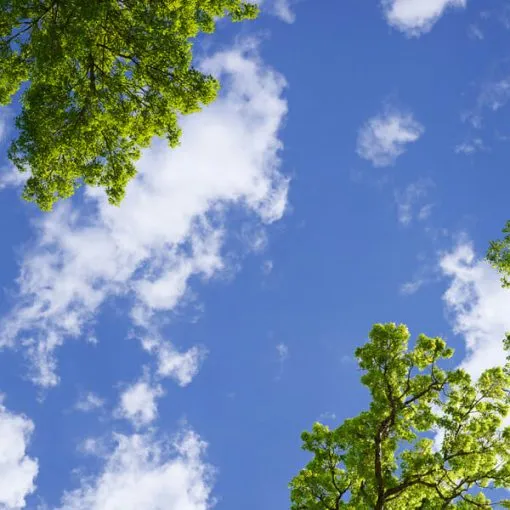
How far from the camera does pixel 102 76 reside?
586 inches

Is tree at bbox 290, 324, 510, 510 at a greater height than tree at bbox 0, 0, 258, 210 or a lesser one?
lesser

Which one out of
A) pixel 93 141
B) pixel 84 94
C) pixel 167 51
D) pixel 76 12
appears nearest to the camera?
pixel 76 12

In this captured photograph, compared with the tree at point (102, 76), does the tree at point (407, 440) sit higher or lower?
lower

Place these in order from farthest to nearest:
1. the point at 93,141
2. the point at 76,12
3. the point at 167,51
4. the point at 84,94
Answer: the point at 93,141
the point at 84,94
the point at 167,51
the point at 76,12

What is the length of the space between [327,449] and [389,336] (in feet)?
13.8

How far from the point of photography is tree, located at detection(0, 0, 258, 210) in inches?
→ 522

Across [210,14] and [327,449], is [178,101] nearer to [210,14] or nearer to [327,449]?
[210,14]

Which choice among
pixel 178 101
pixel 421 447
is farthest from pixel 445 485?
pixel 178 101

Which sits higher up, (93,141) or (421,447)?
(93,141)

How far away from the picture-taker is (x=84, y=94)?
14.5m

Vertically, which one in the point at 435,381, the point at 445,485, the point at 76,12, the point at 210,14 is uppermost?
the point at 210,14

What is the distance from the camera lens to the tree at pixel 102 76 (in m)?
13.2

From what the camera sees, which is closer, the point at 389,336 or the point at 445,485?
the point at 445,485

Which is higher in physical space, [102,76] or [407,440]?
[102,76]
